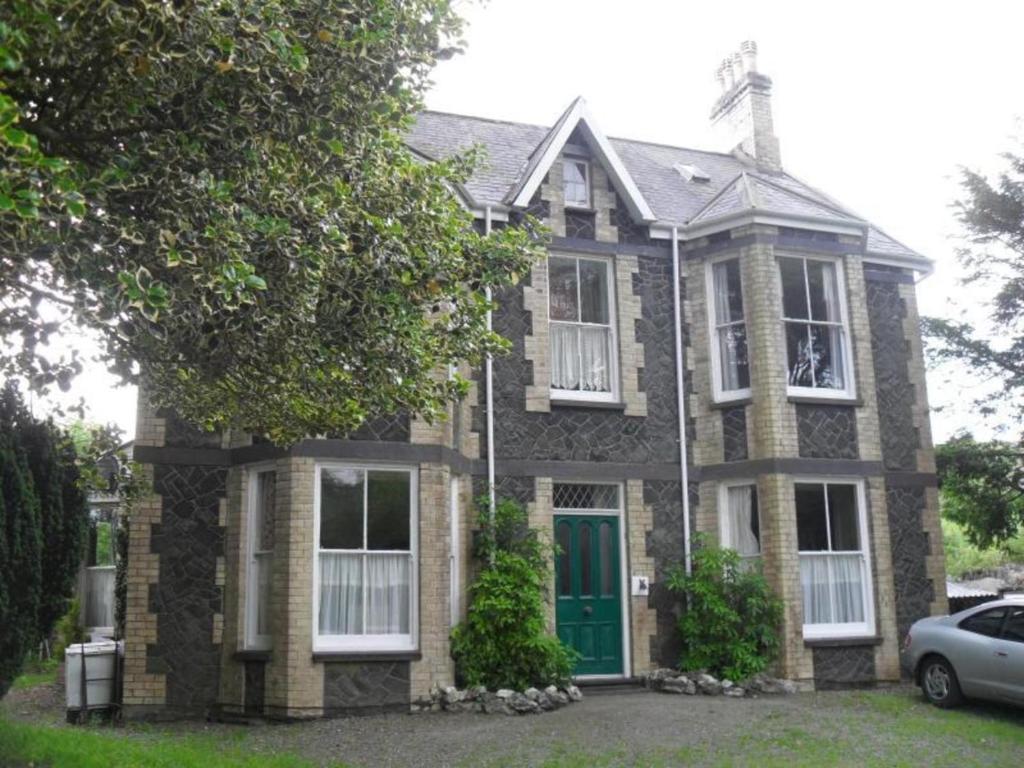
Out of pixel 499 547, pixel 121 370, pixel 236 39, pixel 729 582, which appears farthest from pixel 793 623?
pixel 236 39

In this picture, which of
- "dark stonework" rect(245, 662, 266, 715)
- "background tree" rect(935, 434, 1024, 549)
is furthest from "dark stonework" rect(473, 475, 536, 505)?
"background tree" rect(935, 434, 1024, 549)

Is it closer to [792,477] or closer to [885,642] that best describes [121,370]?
[792,477]

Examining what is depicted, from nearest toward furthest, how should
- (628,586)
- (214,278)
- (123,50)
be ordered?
(123,50) → (214,278) → (628,586)

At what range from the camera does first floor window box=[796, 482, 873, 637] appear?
15.2 m

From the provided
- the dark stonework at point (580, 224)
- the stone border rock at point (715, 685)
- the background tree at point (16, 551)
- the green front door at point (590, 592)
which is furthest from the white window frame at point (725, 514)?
the background tree at point (16, 551)

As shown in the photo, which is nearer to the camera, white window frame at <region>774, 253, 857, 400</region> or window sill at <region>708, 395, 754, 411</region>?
window sill at <region>708, 395, 754, 411</region>

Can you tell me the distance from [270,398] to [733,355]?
809 cm

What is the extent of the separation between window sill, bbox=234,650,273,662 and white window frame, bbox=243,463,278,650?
0.42 ft

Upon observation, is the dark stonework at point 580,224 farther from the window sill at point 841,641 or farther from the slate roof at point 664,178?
the window sill at point 841,641

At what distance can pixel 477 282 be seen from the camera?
9.84 m

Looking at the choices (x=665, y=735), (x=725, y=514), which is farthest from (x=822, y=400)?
(x=665, y=735)

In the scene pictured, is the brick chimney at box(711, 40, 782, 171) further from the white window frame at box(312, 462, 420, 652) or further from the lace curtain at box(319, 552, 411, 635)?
the lace curtain at box(319, 552, 411, 635)

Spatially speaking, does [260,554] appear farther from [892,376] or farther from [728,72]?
[728,72]

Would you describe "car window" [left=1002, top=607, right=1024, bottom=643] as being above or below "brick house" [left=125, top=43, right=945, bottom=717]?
below
